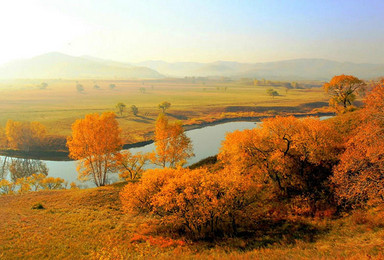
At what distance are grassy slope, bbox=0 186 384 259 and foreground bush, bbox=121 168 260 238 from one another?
2.03 m

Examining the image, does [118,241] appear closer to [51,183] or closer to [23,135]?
[51,183]

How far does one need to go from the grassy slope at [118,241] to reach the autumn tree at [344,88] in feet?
152

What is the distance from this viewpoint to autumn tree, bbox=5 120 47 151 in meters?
74.7

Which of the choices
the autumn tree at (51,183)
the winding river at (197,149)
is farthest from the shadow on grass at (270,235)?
the autumn tree at (51,183)

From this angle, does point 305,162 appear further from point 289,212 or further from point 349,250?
point 349,250

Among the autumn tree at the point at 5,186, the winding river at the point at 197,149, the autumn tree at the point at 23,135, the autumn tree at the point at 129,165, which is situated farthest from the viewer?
the autumn tree at the point at 23,135

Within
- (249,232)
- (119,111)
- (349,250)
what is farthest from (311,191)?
(119,111)

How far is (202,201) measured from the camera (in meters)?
20.9

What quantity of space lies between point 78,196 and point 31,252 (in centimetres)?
1677

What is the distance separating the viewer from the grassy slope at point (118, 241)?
1590 cm

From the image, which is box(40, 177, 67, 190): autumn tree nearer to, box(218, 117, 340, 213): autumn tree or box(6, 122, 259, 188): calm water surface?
box(6, 122, 259, 188): calm water surface

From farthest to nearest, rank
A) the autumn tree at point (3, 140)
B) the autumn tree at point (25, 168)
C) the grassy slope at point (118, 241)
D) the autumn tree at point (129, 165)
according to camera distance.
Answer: the autumn tree at point (3, 140) → the autumn tree at point (25, 168) → the autumn tree at point (129, 165) → the grassy slope at point (118, 241)

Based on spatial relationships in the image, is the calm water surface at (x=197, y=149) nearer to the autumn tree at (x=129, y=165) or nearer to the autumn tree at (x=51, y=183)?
the autumn tree at (x=51, y=183)

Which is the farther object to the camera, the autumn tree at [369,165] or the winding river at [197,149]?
the winding river at [197,149]
